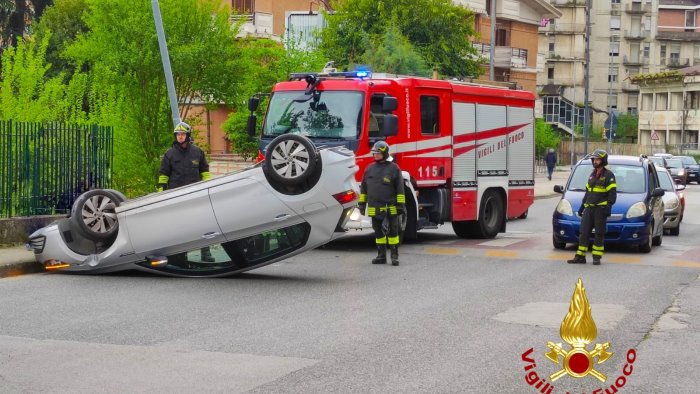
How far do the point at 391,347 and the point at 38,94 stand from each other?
570 inches

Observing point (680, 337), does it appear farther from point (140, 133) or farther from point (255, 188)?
point (140, 133)

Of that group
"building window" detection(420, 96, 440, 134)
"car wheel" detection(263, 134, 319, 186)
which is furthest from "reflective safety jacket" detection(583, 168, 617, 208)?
"car wheel" detection(263, 134, 319, 186)

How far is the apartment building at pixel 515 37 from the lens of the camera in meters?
69.0

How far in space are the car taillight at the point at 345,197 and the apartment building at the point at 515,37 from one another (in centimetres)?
5314

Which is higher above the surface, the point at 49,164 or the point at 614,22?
the point at 614,22

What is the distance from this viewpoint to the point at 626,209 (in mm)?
19906

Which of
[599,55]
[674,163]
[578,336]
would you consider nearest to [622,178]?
[578,336]

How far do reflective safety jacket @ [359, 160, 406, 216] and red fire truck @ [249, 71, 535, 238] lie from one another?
1.48 metres

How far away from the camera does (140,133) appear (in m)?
23.8

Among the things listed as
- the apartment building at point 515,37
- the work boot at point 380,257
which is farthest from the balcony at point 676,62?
the work boot at point 380,257

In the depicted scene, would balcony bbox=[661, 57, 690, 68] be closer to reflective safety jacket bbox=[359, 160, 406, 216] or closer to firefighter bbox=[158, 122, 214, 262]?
reflective safety jacket bbox=[359, 160, 406, 216]

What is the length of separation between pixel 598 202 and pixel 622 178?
3.68m

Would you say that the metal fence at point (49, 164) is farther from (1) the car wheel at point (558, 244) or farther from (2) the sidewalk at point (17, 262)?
(1) the car wheel at point (558, 244)

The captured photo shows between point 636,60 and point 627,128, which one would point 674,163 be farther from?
point 636,60
